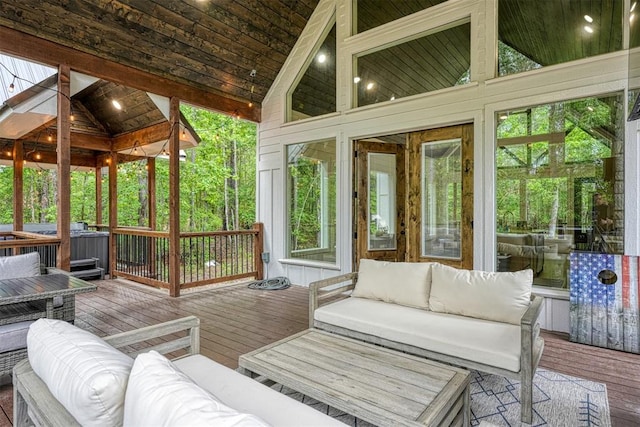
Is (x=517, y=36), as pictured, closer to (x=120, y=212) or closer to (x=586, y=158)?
(x=586, y=158)

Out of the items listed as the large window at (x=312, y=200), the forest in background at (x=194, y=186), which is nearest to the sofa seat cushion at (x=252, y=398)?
the large window at (x=312, y=200)

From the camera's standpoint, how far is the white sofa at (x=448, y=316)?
87.7 inches

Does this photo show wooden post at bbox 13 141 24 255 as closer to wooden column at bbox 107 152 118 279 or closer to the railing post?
wooden column at bbox 107 152 118 279

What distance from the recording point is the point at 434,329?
2.60 meters

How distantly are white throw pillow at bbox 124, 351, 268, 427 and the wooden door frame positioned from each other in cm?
426

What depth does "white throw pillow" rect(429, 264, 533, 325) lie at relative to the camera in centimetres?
271

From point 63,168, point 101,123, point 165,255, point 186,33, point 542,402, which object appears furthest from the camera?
point 101,123

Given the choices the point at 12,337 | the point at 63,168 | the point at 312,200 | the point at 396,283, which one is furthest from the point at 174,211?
the point at 396,283

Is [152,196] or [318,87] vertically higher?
[318,87]

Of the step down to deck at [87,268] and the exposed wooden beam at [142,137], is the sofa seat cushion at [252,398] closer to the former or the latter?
the exposed wooden beam at [142,137]

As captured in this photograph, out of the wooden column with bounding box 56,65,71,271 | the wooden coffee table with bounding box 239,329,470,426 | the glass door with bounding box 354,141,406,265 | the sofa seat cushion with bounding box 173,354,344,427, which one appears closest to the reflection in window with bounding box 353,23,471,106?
the glass door with bounding box 354,141,406,265

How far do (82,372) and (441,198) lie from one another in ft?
15.0

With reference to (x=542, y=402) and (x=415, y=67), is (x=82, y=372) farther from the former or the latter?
(x=415, y=67)

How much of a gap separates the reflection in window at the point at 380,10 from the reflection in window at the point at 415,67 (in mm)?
403
